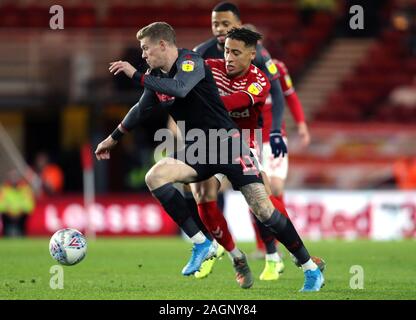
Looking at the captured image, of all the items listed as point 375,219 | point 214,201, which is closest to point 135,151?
point 375,219

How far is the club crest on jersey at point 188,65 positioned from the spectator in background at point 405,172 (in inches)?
455

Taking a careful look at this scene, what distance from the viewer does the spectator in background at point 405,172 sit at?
63.7ft

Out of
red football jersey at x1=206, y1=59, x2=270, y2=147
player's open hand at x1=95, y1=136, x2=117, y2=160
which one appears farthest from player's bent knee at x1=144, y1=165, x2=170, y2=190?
red football jersey at x1=206, y1=59, x2=270, y2=147

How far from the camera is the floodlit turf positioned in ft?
26.6

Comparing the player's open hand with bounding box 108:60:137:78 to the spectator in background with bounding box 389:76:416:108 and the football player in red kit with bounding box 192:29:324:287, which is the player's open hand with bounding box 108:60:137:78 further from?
the spectator in background with bounding box 389:76:416:108

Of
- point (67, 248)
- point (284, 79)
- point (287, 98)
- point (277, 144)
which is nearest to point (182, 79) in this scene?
point (67, 248)

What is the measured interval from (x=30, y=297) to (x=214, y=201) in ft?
6.29

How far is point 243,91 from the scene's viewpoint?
8.55 metres

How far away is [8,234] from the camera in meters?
19.8

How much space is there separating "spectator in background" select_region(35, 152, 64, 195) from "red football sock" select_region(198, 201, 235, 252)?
1228cm

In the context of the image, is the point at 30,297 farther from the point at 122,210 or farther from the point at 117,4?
the point at 117,4

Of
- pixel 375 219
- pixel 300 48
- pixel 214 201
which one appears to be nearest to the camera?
pixel 214 201

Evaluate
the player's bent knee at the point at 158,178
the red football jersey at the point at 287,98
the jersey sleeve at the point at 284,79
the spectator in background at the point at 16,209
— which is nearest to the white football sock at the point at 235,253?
the player's bent knee at the point at 158,178

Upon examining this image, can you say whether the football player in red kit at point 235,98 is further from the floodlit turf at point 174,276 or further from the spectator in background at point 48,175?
the spectator in background at point 48,175
